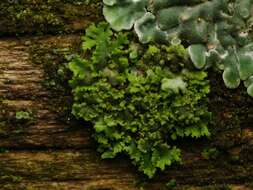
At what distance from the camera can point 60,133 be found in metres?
2.62

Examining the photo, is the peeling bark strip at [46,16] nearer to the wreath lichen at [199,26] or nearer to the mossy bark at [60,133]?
the mossy bark at [60,133]

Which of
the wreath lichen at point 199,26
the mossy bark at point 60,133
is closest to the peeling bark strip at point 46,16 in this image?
the mossy bark at point 60,133

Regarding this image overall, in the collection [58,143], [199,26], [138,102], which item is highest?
[199,26]

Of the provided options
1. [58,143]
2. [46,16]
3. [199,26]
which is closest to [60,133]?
[58,143]

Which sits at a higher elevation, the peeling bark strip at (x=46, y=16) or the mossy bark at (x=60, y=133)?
the peeling bark strip at (x=46, y=16)

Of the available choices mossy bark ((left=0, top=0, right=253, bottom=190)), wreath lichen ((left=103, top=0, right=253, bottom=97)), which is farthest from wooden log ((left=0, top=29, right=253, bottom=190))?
wreath lichen ((left=103, top=0, right=253, bottom=97))

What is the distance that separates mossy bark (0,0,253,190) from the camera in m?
2.61

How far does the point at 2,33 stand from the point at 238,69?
1147mm

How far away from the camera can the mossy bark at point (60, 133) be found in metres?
2.61

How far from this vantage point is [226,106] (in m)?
2.67

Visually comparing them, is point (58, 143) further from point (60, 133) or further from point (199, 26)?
point (199, 26)

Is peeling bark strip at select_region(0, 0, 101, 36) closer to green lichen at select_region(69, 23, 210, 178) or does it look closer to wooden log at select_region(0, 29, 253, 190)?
wooden log at select_region(0, 29, 253, 190)

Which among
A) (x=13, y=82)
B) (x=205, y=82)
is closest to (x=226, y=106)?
(x=205, y=82)

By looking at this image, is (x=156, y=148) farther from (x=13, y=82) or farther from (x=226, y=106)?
(x=13, y=82)
